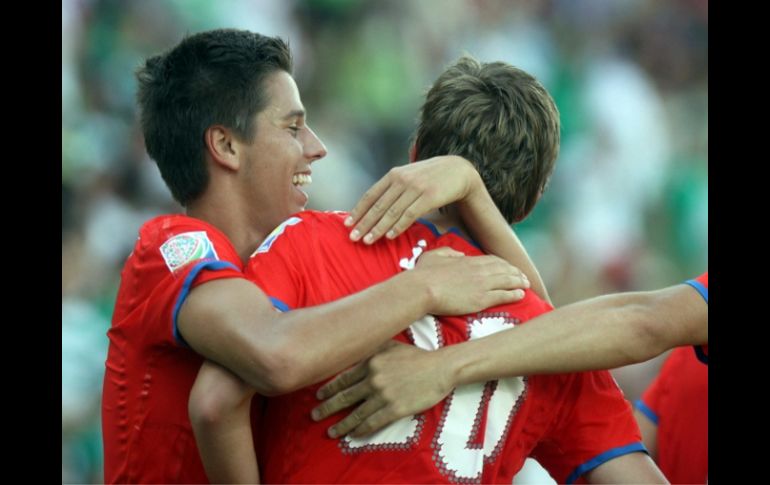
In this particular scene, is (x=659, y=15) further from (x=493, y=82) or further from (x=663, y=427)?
(x=493, y=82)

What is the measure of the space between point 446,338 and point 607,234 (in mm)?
4181

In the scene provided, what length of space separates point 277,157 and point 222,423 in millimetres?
853

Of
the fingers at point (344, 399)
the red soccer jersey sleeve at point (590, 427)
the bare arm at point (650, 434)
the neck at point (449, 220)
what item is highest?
the neck at point (449, 220)

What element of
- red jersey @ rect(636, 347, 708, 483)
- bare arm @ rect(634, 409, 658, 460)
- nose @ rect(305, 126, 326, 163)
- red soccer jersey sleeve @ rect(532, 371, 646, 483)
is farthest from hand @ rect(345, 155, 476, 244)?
bare arm @ rect(634, 409, 658, 460)

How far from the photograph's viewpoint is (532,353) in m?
2.26

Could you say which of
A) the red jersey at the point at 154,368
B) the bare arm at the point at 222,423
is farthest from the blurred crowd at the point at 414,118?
the bare arm at the point at 222,423

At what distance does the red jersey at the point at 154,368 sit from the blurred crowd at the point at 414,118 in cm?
259

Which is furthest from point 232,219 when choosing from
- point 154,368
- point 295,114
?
point 154,368

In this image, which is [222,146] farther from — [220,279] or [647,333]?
[647,333]

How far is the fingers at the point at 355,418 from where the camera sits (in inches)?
86.9

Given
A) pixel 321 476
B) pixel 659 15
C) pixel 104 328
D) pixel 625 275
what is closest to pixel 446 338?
pixel 321 476

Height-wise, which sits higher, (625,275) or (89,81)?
(89,81)

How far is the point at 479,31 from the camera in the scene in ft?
22.2

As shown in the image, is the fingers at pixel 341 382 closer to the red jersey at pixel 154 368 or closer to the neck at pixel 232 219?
the red jersey at pixel 154 368
